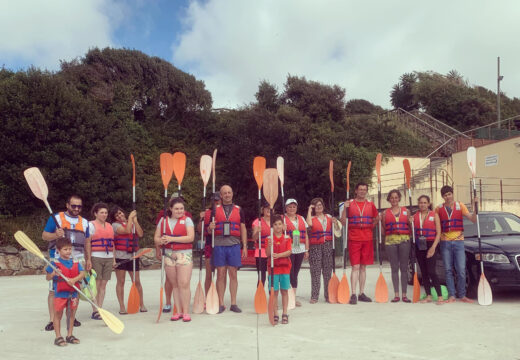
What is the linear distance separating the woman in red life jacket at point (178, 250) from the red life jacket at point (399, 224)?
3163 millimetres

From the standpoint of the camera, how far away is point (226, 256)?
654cm

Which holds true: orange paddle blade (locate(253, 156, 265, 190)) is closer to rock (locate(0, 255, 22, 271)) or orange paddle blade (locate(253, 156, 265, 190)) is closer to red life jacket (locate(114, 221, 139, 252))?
red life jacket (locate(114, 221, 139, 252))

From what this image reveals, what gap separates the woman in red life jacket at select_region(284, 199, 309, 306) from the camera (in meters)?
7.06

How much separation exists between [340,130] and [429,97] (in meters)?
16.7

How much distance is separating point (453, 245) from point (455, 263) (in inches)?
10.6

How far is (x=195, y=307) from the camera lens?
6492 millimetres

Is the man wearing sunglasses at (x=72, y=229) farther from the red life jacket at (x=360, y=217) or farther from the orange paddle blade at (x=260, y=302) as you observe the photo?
the red life jacket at (x=360, y=217)

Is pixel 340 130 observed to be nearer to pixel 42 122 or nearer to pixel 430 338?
pixel 42 122

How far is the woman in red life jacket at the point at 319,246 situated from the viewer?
736 cm

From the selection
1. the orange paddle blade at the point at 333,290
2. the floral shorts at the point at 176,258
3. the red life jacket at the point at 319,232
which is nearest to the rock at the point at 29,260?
the floral shorts at the point at 176,258

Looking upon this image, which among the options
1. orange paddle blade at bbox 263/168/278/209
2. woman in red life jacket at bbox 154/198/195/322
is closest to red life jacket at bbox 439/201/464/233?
orange paddle blade at bbox 263/168/278/209

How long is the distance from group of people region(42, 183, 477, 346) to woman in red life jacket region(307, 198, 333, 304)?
0.05 feet

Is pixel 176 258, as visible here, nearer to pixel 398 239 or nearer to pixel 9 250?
pixel 398 239

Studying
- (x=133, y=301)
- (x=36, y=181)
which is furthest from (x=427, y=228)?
(x=36, y=181)
